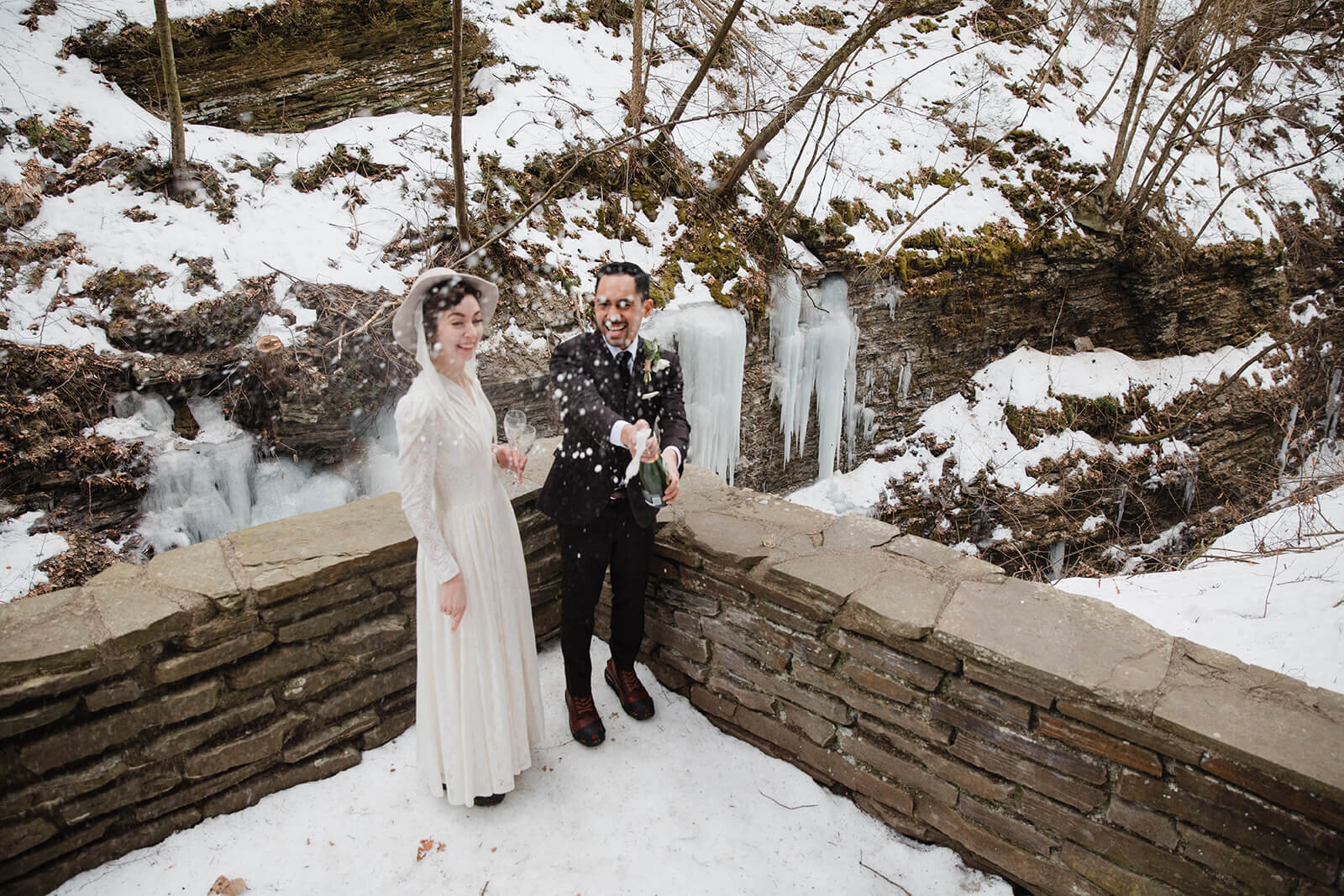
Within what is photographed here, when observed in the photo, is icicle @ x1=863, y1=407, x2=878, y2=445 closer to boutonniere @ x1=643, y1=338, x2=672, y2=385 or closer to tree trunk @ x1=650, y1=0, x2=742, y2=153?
tree trunk @ x1=650, y1=0, x2=742, y2=153

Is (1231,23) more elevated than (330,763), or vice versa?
(1231,23)

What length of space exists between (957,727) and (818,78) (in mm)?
5925

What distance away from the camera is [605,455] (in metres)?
2.35

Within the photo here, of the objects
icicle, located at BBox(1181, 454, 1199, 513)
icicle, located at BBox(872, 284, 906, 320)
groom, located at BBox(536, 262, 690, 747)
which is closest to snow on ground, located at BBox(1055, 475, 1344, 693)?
groom, located at BBox(536, 262, 690, 747)

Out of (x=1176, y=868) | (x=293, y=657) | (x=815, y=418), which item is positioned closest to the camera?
(x=1176, y=868)

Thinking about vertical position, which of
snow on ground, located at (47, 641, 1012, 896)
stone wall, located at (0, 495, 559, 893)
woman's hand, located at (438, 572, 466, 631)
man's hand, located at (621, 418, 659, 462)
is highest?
man's hand, located at (621, 418, 659, 462)

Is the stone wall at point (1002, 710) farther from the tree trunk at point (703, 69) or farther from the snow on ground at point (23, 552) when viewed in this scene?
the tree trunk at point (703, 69)

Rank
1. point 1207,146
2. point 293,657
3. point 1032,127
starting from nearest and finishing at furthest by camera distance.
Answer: point 293,657 → point 1032,127 → point 1207,146

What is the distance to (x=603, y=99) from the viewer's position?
7098 mm

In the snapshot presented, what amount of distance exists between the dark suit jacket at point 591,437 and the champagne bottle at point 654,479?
0.07 m

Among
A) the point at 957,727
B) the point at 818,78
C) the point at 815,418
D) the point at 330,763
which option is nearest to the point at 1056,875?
the point at 957,727

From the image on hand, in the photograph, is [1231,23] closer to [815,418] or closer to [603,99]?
[815,418]

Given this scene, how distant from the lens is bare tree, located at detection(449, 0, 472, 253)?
4559 millimetres

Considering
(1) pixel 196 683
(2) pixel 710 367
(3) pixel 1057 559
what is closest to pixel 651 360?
(1) pixel 196 683
